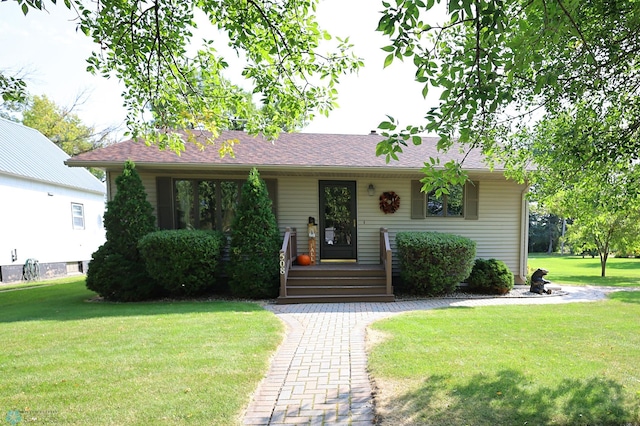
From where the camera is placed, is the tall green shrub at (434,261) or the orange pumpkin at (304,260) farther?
the orange pumpkin at (304,260)

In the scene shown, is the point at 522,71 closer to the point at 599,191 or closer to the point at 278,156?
the point at 599,191

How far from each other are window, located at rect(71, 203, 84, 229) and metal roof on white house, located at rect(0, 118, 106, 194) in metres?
0.92

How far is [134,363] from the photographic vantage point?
3.88 metres

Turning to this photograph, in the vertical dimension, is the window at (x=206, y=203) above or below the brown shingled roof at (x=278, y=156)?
below

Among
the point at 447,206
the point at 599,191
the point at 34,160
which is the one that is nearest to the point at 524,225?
the point at 447,206

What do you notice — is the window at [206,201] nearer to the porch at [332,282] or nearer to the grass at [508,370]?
the porch at [332,282]

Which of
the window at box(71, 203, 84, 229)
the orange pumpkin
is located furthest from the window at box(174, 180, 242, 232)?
the window at box(71, 203, 84, 229)

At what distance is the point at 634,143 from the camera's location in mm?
3752

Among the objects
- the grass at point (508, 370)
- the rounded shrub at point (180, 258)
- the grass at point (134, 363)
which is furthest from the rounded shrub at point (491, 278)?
the rounded shrub at point (180, 258)

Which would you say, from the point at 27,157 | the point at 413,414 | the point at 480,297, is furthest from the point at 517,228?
the point at 27,157

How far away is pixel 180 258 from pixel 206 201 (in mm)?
2199

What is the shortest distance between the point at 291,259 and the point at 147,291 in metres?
3.68

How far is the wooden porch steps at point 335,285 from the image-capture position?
26.2 ft

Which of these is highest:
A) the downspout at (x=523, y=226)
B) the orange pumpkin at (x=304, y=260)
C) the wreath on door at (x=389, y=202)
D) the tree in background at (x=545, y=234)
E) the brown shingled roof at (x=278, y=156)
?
the brown shingled roof at (x=278, y=156)
